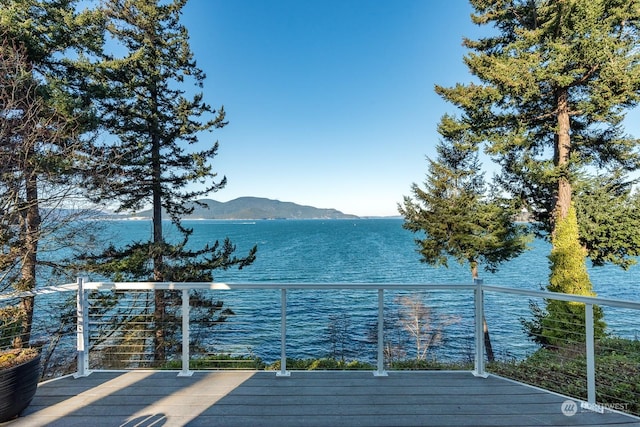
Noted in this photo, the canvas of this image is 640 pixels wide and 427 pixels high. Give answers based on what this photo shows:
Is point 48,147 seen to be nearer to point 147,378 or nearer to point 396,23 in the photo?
point 147,378

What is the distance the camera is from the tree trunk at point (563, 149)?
8500 millimetres

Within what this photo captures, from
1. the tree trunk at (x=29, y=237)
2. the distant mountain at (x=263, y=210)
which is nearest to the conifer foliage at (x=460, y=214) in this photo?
the tree trunk at (x=29, y=237)

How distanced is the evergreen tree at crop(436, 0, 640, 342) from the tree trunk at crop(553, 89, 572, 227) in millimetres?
24

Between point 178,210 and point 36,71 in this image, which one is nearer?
point 36,71

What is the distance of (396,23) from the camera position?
489 inches

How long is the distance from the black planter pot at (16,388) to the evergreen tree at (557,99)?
31.8 ft

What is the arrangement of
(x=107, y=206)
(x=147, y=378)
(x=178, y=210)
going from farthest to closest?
1. (x=178, y=210)
2. (x=107, y=206)
3. (x=147, y=378)

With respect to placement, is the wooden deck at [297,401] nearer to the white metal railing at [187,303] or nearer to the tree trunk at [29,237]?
the white metal railing at [187,303]

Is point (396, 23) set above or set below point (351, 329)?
above

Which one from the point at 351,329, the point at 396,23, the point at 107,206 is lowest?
the point at 351,329

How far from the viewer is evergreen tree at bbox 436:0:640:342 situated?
7309 millimetres

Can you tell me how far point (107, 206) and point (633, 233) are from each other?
506 inches

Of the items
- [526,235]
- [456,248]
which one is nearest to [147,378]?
[456,248]

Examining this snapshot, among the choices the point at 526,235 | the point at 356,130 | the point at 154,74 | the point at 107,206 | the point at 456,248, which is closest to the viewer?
the point at 107,206
